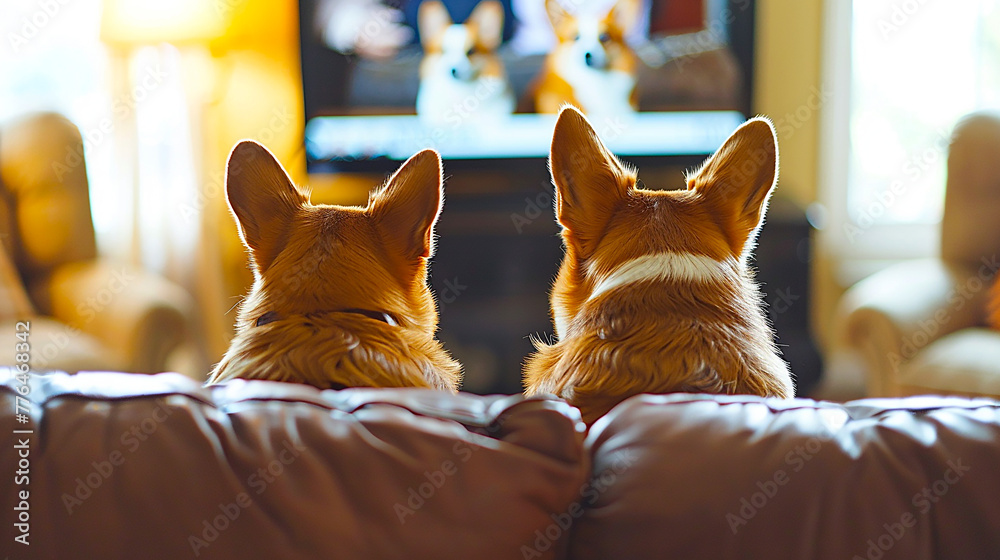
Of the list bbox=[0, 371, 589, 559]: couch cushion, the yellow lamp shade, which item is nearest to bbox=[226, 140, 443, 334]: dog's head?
bbox=[0, 371, 589, 559]: couch cushion

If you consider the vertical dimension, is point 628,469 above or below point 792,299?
above

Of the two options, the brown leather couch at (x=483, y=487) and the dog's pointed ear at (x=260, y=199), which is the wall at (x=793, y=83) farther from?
the brown leather couch at (x=483, y=487)

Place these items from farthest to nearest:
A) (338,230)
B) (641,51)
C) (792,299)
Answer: (641,51) < (792,299) < (338,230)

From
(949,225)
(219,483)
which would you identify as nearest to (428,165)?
(219,483)

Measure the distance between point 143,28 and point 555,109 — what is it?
172 cm

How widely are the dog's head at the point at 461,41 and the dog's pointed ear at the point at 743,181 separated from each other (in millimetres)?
2314

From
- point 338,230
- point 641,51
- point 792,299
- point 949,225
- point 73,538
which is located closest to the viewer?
point 73,538

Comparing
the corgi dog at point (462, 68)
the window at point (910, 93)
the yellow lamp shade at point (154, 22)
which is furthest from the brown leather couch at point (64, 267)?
the window at point (910, 93)

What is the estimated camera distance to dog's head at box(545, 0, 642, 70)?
3.21 meters

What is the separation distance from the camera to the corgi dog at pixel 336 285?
89 cm

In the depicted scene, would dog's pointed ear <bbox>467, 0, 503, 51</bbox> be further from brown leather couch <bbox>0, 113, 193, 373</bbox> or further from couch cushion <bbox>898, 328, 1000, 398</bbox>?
couch cushion <bbox>898, 328, 1000, 398</bbox>

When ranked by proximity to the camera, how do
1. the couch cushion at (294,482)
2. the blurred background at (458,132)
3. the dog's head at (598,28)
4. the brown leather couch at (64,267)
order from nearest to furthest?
the couch cushion at (294,482)
the brown leather couch at (64,267)
the blurred background at (458,132)
the dog's head at (598,28)

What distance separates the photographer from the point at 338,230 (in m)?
1.06

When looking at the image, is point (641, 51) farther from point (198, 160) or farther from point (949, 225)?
point (198, 160)
